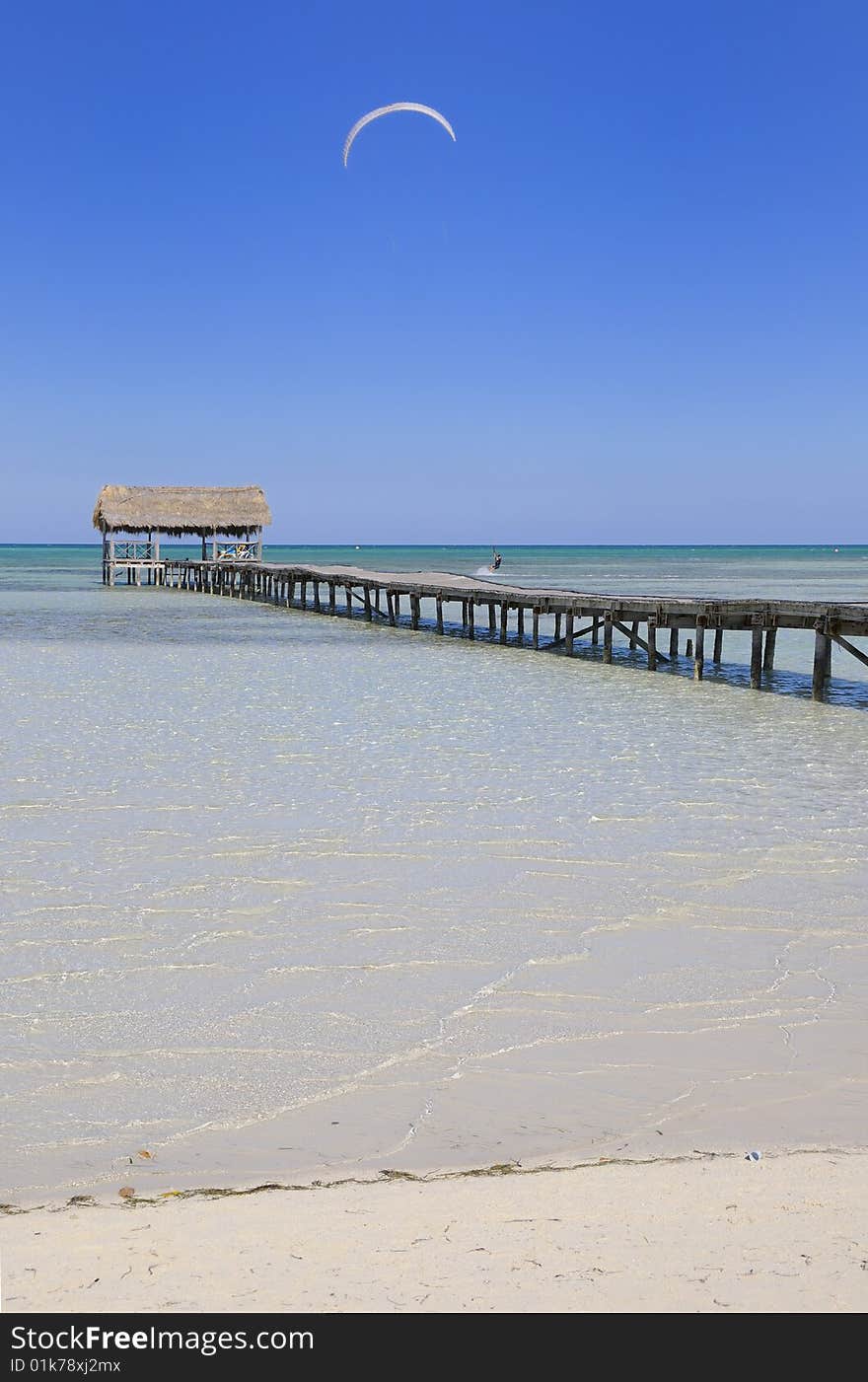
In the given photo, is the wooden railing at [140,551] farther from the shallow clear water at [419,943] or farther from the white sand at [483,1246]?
the white sand at [483,1246]

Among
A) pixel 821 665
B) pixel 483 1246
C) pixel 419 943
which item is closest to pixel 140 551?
pixel 821 665

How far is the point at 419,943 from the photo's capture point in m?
6.63

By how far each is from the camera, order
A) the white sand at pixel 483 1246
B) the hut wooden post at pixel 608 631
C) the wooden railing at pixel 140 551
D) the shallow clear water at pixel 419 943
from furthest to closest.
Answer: the wooden railing at pixel 140 551, the hut wooden post at pixel 608 631, the shallow clear water at pixel 419 943, the white sand at pixel 483 1246

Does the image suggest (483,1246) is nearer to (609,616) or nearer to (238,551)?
(609,616)

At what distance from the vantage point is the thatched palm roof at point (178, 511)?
182ft

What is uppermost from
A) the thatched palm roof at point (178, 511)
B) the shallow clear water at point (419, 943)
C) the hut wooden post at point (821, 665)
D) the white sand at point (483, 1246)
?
the thatched palm roof at point (178, 511)

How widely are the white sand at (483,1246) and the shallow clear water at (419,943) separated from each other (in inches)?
13.5

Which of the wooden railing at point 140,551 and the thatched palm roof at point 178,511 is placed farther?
the wooden railing at point 140,551

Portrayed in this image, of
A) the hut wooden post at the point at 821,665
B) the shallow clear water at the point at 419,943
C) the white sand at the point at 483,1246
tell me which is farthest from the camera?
the hut wooden post at the point at 821,665

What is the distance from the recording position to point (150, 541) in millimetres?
58062

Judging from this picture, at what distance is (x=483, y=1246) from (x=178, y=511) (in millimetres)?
54519

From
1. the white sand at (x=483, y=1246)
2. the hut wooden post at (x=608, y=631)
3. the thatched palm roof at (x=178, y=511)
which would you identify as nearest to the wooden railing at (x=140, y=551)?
the thatched palm roof at (x=178, y=511)

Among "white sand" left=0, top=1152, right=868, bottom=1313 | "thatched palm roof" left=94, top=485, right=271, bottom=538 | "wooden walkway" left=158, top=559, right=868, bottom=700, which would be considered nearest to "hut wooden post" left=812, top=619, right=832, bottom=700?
"wooden walkway" left=158, top=559, right=868, bottom=700
